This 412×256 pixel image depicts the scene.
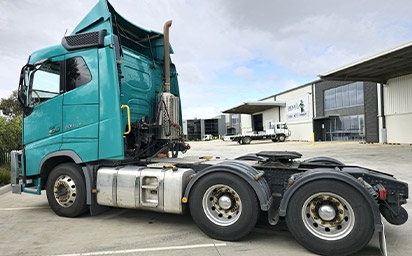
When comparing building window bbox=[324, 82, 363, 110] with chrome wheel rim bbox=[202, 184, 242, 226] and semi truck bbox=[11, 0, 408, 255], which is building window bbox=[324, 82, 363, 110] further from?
chrome wheel rim bbox=[202, 184, 242, 226]

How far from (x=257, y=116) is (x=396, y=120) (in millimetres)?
28189

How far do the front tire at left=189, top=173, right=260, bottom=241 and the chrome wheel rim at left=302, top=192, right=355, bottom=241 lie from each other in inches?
25.8

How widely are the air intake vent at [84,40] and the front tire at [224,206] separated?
3.05 meters

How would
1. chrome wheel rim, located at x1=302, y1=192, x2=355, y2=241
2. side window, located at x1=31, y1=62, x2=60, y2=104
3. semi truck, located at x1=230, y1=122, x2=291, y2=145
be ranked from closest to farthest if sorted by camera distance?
chrome wheel rim, located at x1=302, y1=192, x2=355, y2=241 < side window, located at x1=31, y1=62, x2=60, y2=104 < semi truck, located at x1=230, y1=122, x2=291, y2=145

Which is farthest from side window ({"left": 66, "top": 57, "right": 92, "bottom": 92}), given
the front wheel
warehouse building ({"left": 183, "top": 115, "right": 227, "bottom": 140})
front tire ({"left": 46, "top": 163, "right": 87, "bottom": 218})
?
warehouse building ({"left": 183, "top": 115, "right": 227, "bottom": 140})

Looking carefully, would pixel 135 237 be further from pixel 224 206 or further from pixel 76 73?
pixel 76 73

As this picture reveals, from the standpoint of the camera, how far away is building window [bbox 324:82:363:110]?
2661 cm

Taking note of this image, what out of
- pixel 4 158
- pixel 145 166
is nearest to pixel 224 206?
pixel 145 166

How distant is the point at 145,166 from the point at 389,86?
25177 millimetres

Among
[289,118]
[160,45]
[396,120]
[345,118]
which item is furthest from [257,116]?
[160,45]

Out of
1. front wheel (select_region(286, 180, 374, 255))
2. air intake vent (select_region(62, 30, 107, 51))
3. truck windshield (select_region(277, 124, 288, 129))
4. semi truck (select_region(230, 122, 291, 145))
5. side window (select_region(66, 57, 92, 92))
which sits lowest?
front wheel (select_region(286, 180, 374, 255))

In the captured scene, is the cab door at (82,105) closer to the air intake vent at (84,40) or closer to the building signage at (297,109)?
the air intake vent at (84,40)

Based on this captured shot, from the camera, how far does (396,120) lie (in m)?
22.0

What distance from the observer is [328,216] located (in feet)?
10.5
